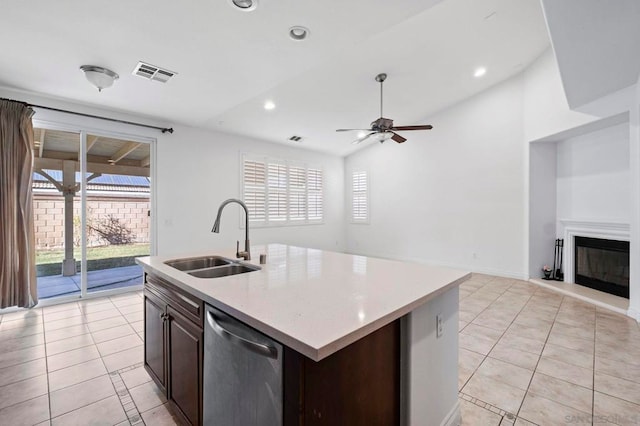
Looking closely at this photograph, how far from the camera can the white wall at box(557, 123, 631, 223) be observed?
155 inches

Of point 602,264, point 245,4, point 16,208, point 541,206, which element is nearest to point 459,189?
point 541,206

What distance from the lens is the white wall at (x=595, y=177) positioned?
12.9ft

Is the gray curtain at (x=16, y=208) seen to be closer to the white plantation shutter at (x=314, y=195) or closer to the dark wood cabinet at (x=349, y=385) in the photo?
the dark wood cabinet at (x=349, y=385)

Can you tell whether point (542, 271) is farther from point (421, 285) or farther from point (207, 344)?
point (207, 344)

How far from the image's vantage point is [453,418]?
1.68 m

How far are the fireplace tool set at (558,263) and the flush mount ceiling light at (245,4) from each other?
561 cm

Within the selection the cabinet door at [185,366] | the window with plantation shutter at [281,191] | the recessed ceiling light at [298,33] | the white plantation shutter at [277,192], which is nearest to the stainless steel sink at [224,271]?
the cabinet door at [185,366]

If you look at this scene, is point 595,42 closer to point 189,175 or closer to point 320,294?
point 320,294

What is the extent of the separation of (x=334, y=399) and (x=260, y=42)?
2.85 metres

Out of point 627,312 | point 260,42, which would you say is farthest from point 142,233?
point 627,312

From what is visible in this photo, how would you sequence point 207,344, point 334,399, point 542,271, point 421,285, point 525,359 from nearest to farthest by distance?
point 334,399 < point 207,344 < point 421,285 < point 525,359 < point 542,271

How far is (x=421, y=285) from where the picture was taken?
1.45 meters

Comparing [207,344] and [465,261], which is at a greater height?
[207,344]

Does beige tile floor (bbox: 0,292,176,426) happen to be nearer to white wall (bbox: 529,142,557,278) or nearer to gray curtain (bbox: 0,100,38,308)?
gray curtain (bbox: 0,100,38,308)
